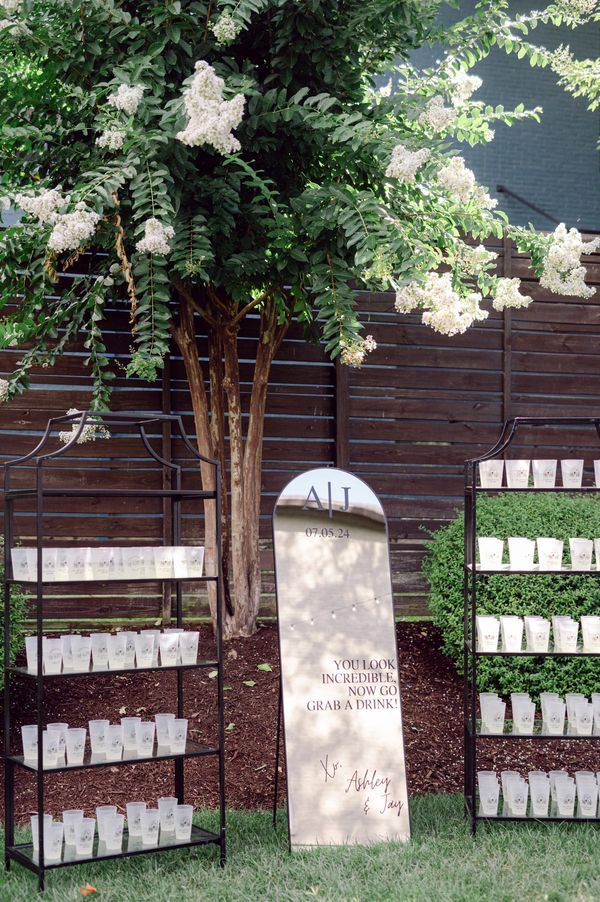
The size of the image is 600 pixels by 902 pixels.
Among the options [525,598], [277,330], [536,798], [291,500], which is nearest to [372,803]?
[536,798]

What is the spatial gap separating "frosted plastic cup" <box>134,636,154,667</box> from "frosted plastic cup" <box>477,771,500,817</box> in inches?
53.9

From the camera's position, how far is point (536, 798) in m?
3.97

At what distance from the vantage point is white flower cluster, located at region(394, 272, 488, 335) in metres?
4.35

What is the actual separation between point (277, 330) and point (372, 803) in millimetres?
2940

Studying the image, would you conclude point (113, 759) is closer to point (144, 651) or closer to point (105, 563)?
point (144, 651)

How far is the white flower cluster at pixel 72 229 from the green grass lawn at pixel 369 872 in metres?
2.46

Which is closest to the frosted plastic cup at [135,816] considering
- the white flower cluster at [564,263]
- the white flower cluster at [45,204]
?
the white flower cluster at [45,204]

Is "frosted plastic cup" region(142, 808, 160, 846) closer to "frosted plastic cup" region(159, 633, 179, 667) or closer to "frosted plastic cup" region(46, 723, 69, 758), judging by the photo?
"frosted plastic cup" region(46, 723, 69, 758)

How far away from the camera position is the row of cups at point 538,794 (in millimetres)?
3955

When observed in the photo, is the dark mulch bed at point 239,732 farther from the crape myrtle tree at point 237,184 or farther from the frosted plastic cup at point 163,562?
the frosted plastic cup at point 163,562

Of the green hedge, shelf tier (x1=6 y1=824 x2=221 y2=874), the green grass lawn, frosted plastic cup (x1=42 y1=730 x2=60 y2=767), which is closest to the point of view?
the green grass lawn

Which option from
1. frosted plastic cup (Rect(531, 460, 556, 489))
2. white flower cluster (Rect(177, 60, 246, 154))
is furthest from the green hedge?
white flower cluster (Rect(177, 60, 246, 154))

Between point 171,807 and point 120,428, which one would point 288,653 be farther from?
point 120,428

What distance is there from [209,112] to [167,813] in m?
2.67
